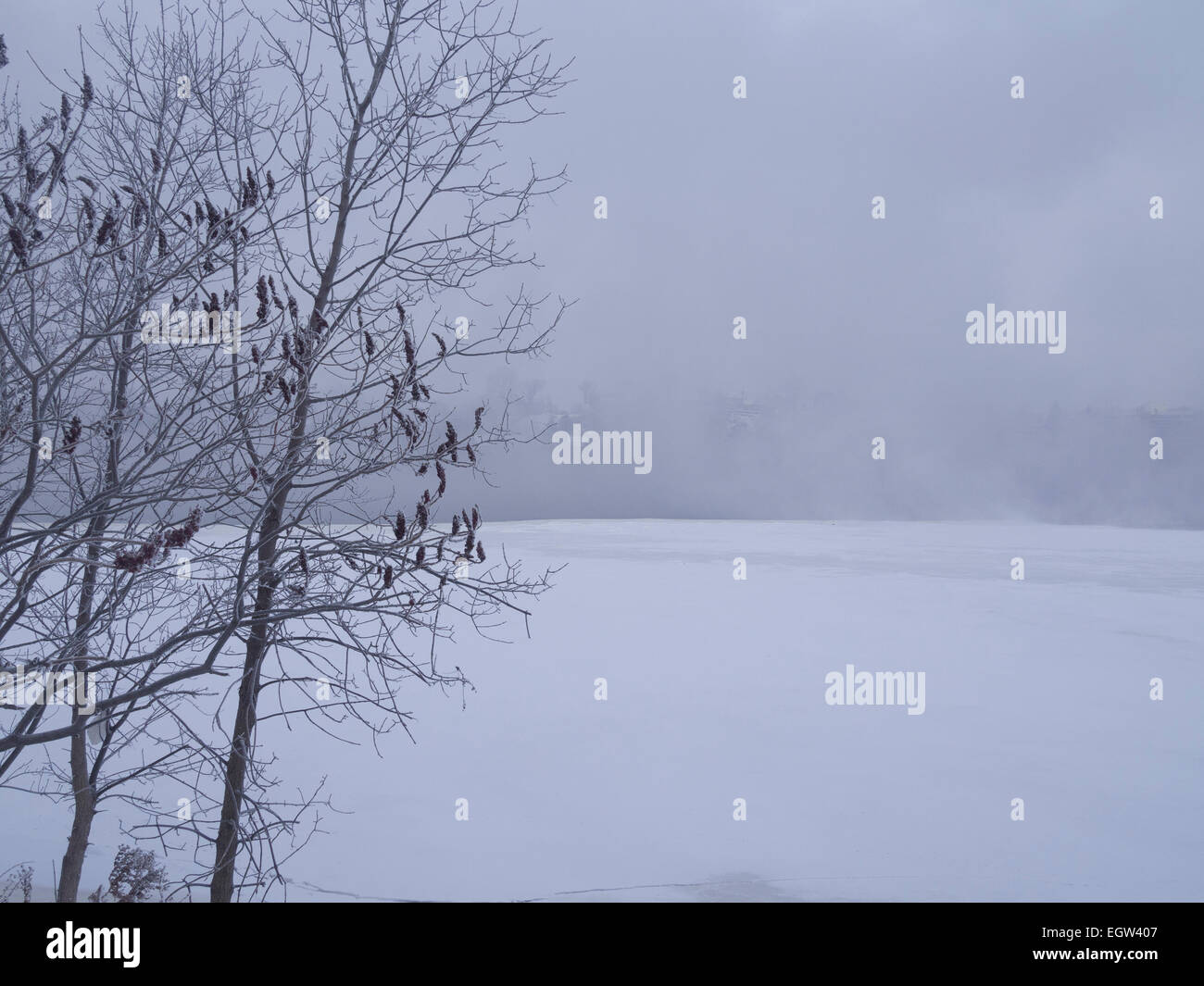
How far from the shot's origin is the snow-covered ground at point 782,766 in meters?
7.64

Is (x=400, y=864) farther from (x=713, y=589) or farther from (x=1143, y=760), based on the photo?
(x=713, y=589)

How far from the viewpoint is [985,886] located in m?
7.31

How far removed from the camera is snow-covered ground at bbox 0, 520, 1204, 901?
7637 mm

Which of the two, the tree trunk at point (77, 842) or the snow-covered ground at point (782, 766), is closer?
the tree trunk at point (77, 842)

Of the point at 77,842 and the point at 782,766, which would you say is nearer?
the point at 77,842

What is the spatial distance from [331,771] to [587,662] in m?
5.07

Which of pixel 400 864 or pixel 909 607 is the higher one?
pixel 909 607

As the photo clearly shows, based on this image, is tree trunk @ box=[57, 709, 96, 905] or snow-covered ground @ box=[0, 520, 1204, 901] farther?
snow-covered ground @ box=[0, 520, 1204, 901]

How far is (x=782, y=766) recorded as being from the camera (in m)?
10.1

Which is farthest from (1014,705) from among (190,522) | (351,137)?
(190,522)

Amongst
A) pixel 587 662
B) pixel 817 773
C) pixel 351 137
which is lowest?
pixel 817 773
